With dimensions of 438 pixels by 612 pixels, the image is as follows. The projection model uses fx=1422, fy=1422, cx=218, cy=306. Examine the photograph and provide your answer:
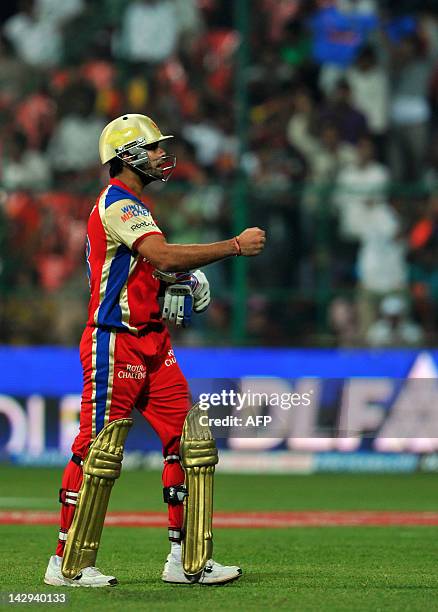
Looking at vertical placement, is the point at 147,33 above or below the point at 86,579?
above

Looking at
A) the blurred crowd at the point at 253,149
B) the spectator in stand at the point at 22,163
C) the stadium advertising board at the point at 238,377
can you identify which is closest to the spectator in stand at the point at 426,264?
the blurred crowd at the point at 253,149

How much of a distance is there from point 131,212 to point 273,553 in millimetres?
2790

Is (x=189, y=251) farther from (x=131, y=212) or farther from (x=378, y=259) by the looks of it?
(x=378, y=259)

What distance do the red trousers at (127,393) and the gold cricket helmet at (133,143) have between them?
33.4 inches

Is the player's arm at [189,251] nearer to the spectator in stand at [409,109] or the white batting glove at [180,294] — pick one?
the white batting glove at [180,294]

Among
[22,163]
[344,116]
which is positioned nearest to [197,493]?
[344,116]

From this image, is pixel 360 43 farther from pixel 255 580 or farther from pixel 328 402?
pixel 255 580

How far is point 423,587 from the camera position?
718cm

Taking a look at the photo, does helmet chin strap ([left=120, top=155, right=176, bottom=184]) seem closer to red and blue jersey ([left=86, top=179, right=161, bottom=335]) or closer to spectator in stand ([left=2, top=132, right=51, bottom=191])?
red and blue jersey ([left=86, top=179, right=161, bottom=335])

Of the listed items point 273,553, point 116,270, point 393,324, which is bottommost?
point 273,553

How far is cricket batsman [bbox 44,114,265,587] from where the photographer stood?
696 centimetres

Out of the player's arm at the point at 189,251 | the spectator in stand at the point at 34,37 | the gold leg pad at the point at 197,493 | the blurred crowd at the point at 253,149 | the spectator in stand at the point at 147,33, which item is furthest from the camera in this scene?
the spectator in stand at the point at 34,37

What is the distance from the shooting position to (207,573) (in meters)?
7.22

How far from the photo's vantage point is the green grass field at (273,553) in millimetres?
6680
